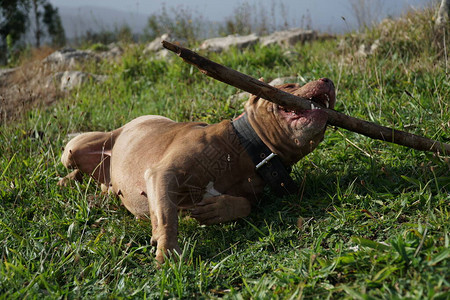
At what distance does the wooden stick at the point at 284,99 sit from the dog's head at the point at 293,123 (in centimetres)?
9

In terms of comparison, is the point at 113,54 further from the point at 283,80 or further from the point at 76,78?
the point at 283,80

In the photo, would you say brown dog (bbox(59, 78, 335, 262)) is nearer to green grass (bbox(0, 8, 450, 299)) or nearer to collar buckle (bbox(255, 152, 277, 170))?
collar buckle (bbox(255, 152, 277, 170))

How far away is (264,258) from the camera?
8.96 ft

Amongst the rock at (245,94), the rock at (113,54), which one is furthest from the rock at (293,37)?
the rock at (245,94)

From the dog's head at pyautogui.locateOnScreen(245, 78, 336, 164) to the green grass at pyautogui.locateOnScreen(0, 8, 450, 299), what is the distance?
1.10 feet

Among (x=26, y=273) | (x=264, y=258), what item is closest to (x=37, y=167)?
(x=26, y=273)

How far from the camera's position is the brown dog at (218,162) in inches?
119

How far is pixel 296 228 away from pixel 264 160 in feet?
1.68

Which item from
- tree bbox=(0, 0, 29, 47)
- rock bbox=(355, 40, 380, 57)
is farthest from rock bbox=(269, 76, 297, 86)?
tree bbox=(0, 0, 29, 47)

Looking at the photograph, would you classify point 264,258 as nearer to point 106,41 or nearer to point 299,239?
point 299,239

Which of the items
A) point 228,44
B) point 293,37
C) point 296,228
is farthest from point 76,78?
point 296,228

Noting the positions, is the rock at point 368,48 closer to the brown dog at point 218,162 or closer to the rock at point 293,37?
the rock at point 293,37

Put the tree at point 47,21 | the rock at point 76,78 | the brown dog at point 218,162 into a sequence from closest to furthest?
the brown dog at point 218,162 → the rock at point 76,78 → the tree at point 47,21

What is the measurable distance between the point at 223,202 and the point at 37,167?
2.10m
